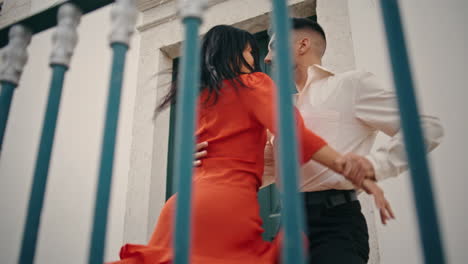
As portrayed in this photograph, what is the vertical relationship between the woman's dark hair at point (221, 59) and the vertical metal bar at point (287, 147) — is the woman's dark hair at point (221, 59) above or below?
above

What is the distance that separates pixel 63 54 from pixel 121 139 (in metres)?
2.50

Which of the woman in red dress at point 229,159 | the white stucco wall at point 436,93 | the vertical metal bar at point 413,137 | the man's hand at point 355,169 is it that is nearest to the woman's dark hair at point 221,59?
the woman in red dress at point 229,159

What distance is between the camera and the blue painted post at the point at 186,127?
25.3 inches

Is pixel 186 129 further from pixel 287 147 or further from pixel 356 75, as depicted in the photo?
pixel 356 75

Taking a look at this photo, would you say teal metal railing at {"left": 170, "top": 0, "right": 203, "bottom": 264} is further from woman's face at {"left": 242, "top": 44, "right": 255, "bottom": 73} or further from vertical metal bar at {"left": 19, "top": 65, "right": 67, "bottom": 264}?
woman's face at {"left": 242, "top": 44, "right": 255, "bottom": 73}

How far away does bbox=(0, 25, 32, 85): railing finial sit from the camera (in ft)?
3.33

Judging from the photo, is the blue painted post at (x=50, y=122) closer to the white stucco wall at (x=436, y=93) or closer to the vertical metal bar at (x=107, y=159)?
the vertical metal bar at (x=107, y=159)

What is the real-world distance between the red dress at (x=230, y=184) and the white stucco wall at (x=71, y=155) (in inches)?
80.3

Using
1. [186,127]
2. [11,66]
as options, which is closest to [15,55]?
[11,66]

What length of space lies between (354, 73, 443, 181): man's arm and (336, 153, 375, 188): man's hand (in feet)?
0.11

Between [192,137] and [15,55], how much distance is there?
2.17ft

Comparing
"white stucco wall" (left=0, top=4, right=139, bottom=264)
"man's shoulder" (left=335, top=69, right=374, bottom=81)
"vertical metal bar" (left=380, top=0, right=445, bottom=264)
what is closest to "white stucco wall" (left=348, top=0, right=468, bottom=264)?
"man's shoulder" (left=335, top=69, right=374, bottom=81)

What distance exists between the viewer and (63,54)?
0.93m

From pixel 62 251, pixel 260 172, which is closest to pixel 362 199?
pixel 260 172
